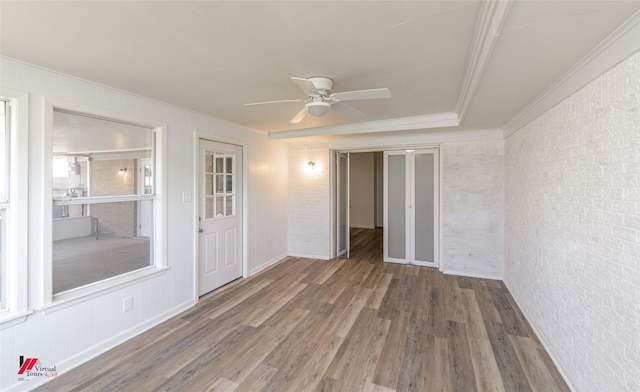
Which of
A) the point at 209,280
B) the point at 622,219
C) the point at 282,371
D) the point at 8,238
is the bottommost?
the point at 282,371

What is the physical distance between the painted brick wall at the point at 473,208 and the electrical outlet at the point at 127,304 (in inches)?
170

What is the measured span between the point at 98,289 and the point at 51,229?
0.66 m

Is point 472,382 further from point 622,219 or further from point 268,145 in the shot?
point 268,145

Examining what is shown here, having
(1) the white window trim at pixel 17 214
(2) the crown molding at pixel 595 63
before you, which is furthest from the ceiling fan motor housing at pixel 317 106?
(1) the white window trim at pixel 17 214

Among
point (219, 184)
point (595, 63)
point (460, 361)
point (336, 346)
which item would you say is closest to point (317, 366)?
point (336, 346)

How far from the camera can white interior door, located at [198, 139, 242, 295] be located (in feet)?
12.2

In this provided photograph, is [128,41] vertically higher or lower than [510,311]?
higher

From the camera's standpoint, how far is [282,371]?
88.9 inches

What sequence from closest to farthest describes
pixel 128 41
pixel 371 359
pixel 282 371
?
pixel 128 41
pixel 282 371
pixel 371 359

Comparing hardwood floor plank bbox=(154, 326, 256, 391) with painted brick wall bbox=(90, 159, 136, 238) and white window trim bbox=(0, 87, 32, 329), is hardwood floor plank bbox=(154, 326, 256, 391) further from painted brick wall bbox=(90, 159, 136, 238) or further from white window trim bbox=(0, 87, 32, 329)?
painted brick wall bbox=(90, 159, 136, 238)

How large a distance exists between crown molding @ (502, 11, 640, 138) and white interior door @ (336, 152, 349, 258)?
337 centimetres

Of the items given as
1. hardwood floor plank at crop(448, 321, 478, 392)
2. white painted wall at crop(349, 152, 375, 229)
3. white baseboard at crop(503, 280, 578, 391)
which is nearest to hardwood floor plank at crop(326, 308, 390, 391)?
hardwood floor plank at crop(448, 321, 478, 392)

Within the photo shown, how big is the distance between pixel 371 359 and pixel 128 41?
117 inches

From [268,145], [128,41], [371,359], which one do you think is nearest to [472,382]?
[371,359]
